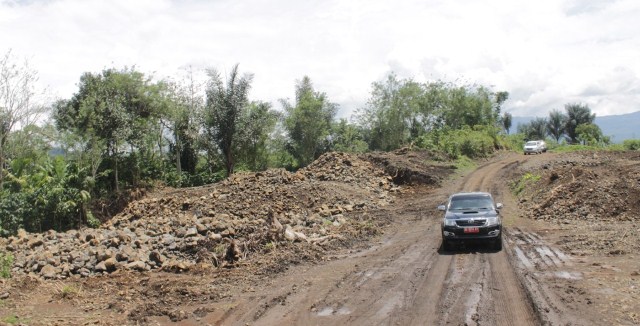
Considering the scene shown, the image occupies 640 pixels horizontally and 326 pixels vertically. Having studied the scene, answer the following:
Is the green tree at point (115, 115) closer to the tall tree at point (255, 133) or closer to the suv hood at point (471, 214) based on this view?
the tall tree at point (255, 133)

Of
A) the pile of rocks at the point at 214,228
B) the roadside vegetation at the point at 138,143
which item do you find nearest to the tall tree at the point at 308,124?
the roadside vegetation at the point at 138,143

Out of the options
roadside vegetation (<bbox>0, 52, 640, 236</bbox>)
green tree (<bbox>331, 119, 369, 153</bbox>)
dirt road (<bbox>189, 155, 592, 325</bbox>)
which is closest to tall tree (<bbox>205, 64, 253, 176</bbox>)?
roadside vegetation (<bbox>0, 52, 640, 236</bbox>)

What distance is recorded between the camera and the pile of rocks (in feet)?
47.8

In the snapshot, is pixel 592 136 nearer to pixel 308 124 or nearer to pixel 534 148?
pixel 534 148

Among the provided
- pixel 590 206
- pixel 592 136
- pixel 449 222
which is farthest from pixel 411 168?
pixel 592 136

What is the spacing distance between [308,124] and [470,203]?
3322 centimetres

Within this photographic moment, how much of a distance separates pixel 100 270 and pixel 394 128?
4782 centimetres

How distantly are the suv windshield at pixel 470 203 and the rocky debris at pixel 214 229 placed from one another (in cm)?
439

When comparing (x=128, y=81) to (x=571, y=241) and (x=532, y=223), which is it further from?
(x=571, y=241)

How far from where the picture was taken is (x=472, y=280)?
1164 centimetres

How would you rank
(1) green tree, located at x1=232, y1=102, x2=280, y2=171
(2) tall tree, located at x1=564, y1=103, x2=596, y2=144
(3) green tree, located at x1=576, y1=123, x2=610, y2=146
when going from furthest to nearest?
(2) tall tree, located at x1=564, y1=103, x2=596, y2=144, (3) green tree, located at x1=576, y1=123, x2=610, y2=146, (1) green tree, located at x1=232, y1=102, x2=280, y2=171

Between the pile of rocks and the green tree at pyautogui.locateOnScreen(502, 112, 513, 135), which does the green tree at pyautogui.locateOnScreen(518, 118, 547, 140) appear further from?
the pile of rocks

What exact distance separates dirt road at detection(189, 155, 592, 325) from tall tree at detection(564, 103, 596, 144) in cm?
7348

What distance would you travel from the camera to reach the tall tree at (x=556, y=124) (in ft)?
276
